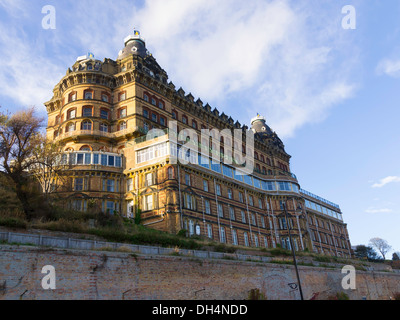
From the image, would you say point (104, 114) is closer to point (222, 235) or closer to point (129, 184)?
point (129, 184)

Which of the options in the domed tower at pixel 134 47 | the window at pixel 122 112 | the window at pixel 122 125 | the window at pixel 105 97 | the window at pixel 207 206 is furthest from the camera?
the domed tower at pixel 134 47

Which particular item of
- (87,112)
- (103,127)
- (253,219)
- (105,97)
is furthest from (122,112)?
(253,219)

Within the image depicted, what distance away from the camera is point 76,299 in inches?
615

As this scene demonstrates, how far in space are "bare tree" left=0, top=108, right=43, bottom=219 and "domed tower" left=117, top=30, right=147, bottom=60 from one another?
2739 centimetres

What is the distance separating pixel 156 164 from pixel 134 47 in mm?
24287

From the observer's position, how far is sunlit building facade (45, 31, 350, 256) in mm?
40250

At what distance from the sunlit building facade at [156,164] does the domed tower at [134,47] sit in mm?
162

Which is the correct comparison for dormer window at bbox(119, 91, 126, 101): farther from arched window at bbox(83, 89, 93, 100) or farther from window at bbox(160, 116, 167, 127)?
window at bbox(160, 116, 167, 127)

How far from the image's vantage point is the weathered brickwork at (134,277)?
14727mm

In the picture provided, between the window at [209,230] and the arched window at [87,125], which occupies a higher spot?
the arched window at [87,125]

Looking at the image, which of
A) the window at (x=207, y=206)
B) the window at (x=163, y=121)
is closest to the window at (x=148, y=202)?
the window at (x=207, y=206)

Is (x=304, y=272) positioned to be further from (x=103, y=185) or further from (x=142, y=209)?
(x=103, y=185)

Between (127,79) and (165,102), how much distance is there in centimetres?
651

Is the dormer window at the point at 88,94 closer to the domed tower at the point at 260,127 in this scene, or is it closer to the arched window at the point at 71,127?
the arched window at the point at 71,127
